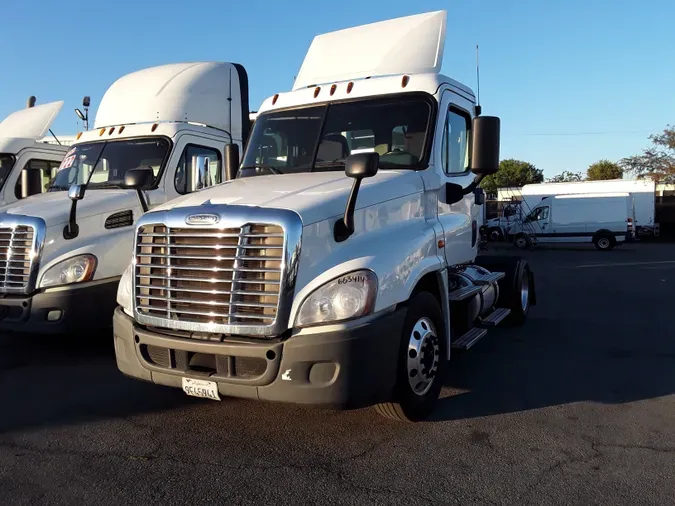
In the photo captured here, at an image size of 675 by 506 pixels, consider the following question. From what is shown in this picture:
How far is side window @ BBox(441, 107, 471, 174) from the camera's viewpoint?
547 centimetres

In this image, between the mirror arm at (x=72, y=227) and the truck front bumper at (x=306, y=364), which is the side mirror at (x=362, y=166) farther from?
the mirror arm at (x=72, y=227)

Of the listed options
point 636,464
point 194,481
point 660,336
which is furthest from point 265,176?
point 660,336

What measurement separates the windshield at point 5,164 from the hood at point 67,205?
3183 mm

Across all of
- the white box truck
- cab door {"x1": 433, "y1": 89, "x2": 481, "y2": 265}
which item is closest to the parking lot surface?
cab door {"x1": 433, "y1": 89, "x2": 481, "y2": 265}

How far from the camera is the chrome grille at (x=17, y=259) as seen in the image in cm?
603

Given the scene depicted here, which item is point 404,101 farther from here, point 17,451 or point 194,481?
point 17,451

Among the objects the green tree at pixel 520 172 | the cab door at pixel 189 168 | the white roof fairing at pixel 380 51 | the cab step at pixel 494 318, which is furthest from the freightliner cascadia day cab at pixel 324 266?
the green tree at pixel 520 172

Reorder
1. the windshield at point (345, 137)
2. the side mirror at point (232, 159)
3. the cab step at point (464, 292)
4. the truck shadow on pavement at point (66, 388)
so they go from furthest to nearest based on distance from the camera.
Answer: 1. the side mirror at point (232, 159)
2. the cab step at point (464, 292)
3. the windshield at point (345, 137)
4. the truck shadow on pavement at point (66, 388)

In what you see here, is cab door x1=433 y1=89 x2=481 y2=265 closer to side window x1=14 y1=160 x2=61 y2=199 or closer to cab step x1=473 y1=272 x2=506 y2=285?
cab step x1=473 y1=272 x2=506 y2=285

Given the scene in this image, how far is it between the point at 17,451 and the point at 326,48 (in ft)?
16.1

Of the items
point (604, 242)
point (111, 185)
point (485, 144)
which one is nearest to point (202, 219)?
point (485, 144)

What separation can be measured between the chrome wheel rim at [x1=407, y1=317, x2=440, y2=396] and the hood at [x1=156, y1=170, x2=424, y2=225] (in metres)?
1.01

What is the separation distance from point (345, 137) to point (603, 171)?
74211 mm

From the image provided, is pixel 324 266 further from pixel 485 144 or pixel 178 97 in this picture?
pixel 178 97
